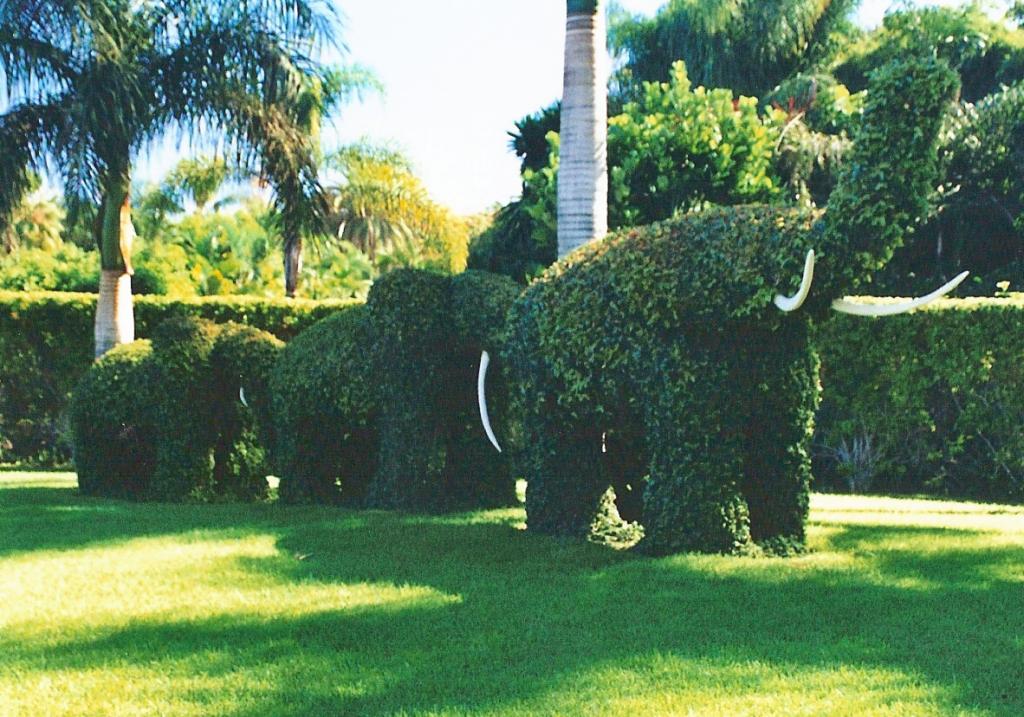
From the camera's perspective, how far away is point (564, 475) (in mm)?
9180

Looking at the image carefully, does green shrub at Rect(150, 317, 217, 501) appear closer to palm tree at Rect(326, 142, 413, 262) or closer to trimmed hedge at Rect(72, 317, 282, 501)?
trimmed hedge at Rect(72, 317, 282, 501)

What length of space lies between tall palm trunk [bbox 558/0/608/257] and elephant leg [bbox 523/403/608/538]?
8.73 feet

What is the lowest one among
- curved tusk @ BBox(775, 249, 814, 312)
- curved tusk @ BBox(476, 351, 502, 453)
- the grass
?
the grass

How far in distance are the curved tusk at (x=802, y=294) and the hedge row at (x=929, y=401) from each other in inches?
302

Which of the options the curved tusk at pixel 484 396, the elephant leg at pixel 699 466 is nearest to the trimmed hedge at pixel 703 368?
the elephant leg at pixel 699 466

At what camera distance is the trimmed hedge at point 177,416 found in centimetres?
1269

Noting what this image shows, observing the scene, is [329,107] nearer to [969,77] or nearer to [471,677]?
[471,677]

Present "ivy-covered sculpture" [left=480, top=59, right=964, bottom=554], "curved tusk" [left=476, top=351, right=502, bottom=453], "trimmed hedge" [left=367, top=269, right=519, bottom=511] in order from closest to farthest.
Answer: "ivy-covered sculpture" [left=480, top=59, right=964, bottom=554] < "curved tusk" [left=476, top=351, right=502, bottom=453] < "trimmed hedge" [left=367, top=269, right=519, bottom=511]

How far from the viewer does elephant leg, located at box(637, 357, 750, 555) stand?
7.97 m

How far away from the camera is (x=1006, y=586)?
7.22 metres

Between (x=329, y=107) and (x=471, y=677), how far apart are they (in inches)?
575

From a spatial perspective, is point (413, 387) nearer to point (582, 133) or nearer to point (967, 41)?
point (582, 133)

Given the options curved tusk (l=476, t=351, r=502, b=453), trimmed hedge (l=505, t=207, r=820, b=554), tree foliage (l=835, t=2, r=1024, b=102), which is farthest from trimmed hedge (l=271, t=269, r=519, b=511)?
tree foliage (l=835, t=2, r=1024, b=102)

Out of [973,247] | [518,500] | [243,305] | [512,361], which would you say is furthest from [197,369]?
[973,247]
